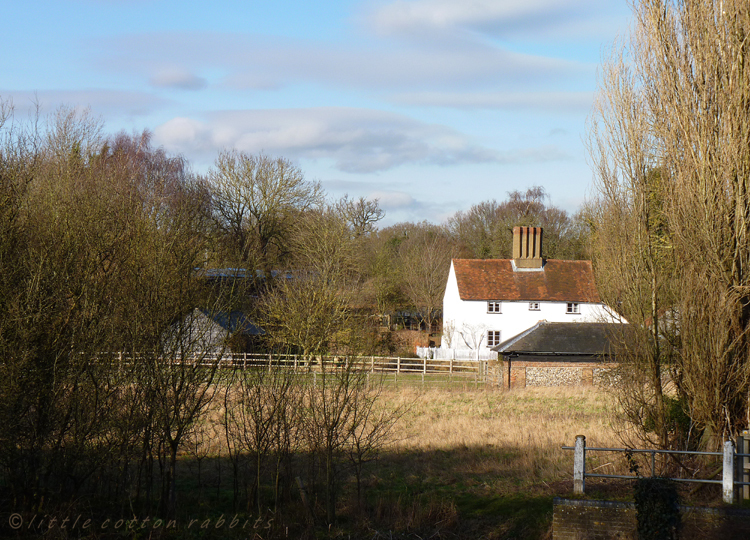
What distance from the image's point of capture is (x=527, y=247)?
4088cm

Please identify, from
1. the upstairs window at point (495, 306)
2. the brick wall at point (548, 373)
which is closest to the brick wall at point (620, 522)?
the brick wall at point (548, 373)

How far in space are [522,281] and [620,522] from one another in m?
31.0

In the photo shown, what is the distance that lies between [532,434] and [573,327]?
16349mm

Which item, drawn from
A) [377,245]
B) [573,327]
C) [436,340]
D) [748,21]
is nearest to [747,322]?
[748,21]

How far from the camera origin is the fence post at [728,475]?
9.37m

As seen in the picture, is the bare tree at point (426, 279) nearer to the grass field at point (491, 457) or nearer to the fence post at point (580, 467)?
the grass field at point (491, 457)

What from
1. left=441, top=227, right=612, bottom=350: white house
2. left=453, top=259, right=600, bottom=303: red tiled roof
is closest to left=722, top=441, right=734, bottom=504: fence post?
left=453, top=259, right=600, bottom=303: red tiled roof

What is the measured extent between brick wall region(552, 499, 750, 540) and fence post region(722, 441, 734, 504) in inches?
13.8

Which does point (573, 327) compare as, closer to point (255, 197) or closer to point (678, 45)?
point (255, 197)

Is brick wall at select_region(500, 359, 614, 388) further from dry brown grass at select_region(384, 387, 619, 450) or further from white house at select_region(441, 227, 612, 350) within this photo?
white house at select_region(441, 227, 612, 350)

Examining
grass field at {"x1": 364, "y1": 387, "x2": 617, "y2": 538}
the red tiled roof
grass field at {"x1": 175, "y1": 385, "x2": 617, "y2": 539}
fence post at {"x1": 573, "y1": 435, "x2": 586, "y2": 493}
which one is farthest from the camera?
the red tiled roof

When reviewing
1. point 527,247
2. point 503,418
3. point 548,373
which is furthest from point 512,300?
point 503,418

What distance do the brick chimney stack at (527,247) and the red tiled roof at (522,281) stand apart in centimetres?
54

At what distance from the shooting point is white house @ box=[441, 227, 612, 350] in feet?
128
